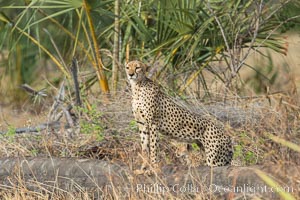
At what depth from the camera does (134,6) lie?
9758 millimetres

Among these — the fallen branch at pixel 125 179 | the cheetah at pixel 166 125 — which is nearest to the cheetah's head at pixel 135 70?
the cheetah at pixel 166 125

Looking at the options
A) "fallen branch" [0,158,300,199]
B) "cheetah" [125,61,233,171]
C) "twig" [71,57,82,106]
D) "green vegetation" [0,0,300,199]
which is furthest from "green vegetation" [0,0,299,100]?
"fallen branch" [0,158,300,199]

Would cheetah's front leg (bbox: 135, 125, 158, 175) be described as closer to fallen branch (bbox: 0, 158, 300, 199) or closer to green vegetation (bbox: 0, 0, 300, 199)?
green vegetation (bbox: 0, 0, 300, 199)

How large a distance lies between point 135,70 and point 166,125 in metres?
0.46

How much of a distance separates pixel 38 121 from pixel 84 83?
0.58 metres

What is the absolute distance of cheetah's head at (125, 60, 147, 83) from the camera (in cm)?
679

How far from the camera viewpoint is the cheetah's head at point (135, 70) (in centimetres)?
679

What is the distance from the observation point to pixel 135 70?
22.4ft

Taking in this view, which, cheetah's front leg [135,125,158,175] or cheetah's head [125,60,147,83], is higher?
cheetah's head [125,60,147,83]

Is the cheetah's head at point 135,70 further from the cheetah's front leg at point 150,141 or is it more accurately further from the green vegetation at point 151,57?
the green vegetation at point 151,57

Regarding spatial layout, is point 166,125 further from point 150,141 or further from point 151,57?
point 151,57

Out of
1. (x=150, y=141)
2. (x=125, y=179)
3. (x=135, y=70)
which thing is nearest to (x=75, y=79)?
(x=135, y=70)

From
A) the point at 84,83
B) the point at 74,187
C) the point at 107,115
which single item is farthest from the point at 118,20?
the point at 74,187

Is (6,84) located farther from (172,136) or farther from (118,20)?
(172,136)
